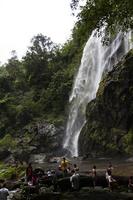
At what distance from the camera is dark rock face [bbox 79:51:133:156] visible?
4034cm

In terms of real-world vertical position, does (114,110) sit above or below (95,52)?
below

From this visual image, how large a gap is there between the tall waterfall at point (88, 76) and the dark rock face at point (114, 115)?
184 inches

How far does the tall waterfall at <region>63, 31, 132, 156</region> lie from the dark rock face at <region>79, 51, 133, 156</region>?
15.4 feet

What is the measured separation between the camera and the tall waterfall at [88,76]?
50.0 metres

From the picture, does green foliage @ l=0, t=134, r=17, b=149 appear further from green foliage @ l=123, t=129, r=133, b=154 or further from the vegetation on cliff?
green foliage @ l=123, t=129, r=133, b=154

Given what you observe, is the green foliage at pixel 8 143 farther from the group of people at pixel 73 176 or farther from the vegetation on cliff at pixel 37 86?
the group of people at pixel 73 176

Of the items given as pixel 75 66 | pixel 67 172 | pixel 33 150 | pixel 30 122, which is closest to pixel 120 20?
pixel 67 172

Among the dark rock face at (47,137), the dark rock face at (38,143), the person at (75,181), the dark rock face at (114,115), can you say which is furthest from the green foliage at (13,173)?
the dark rock face at (47,137)

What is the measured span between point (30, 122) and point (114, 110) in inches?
852

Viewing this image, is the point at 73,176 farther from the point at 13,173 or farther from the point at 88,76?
the point at 88,76

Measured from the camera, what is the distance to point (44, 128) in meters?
54.7

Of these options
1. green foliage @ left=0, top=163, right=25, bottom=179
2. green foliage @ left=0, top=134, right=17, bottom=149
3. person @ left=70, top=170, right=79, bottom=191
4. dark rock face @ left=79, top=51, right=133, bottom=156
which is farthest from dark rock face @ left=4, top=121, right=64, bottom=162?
person @ left=70, top=170, right=79, bottom=191

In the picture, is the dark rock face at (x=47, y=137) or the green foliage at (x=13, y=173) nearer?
the green foliage at (x=13, y=173)

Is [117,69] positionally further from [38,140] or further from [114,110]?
[38,140]
